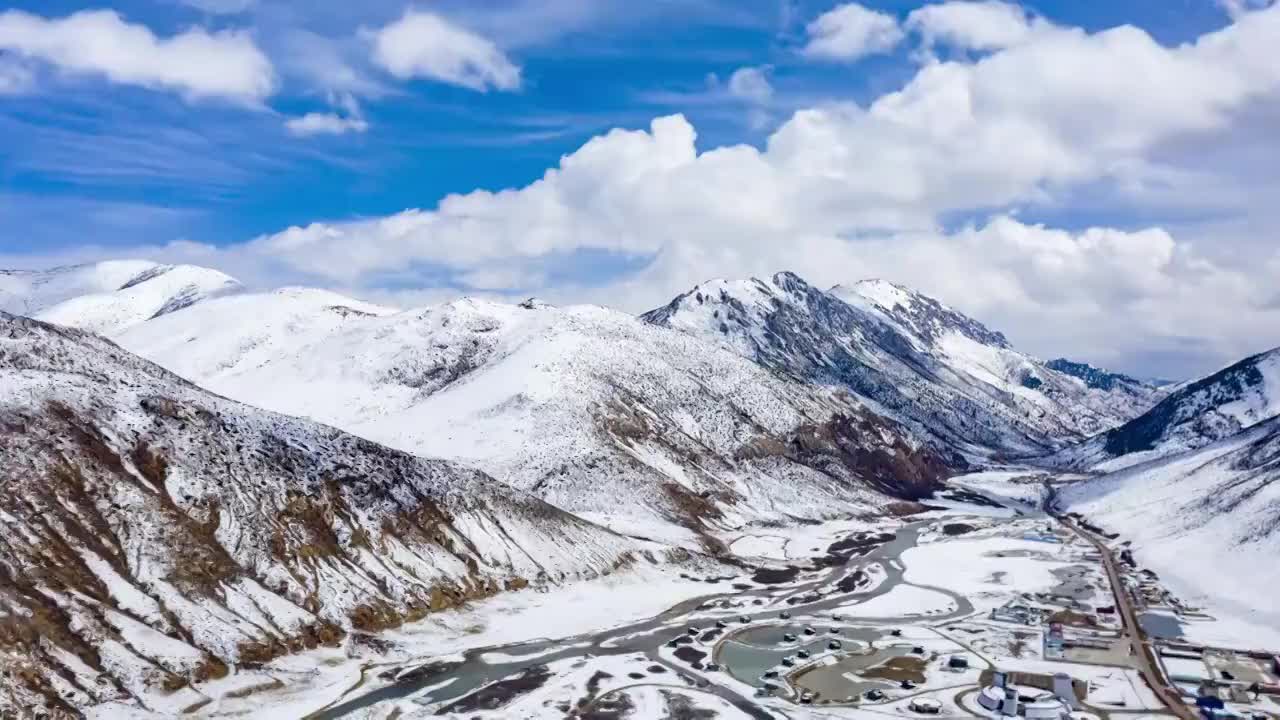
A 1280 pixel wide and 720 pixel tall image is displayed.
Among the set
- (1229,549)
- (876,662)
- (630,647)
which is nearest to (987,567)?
(1229,549)

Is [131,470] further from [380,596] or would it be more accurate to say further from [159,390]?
[380,596]

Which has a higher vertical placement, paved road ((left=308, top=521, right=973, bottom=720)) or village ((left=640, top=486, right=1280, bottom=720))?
paved road ((left=308, top=521, right=973, bottom=720))

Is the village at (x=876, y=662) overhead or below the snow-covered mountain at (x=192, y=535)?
below

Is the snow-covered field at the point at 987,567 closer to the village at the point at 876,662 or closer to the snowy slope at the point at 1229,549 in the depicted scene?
the village at the point at 876,662

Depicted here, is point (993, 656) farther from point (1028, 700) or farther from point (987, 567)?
point (987, 567)

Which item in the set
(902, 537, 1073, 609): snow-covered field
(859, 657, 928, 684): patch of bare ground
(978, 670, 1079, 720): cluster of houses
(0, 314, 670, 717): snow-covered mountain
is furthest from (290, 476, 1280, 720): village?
(0, 314, 670, 717): snow-covered mountain

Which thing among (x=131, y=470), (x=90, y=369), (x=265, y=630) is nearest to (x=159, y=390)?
(x=90, y=369)

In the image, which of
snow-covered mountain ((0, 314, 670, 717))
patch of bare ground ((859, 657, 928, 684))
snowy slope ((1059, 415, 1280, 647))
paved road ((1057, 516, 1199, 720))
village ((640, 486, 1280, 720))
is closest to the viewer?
snow-covered mountain ((0, 314, 670, 717))

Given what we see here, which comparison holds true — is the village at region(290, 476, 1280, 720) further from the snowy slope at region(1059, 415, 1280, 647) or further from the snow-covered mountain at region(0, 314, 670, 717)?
the snow-covered mountain at region(0, 314, 670, 717)

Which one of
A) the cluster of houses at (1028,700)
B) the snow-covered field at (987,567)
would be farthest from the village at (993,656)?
the snow-covered field at (987,567)
